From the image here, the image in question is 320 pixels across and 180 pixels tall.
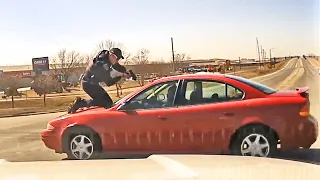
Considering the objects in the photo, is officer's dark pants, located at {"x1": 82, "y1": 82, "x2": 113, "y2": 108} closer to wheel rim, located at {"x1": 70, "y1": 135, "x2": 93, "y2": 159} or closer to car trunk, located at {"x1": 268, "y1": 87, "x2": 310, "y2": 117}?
wheel rim, located at {"x1": 70, "y1": 135, "x2": 93, "y2": 159}

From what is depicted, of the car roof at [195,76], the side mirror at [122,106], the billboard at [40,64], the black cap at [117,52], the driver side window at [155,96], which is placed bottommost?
the side mirror at [122,106]

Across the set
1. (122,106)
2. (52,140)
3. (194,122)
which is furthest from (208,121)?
(52,140)

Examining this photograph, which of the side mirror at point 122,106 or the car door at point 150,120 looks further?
the side mirror at point 122,106

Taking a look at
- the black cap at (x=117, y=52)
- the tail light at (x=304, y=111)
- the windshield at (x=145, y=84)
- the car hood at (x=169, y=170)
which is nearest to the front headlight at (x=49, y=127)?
the windshield at (x=145, y=84)

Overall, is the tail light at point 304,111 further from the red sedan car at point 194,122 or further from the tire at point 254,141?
the tire at point 254,141

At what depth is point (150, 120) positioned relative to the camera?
205 inches

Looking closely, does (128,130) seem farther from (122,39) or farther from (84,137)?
(122,39)

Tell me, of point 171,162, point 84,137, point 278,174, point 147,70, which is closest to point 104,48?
point 147,70

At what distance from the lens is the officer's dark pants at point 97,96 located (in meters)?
5.34

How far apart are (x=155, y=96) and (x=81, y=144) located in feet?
3.08

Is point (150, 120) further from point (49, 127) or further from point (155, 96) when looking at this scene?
point (49, 127)

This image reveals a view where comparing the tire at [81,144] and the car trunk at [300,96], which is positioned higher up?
the car trunk at [300,96]

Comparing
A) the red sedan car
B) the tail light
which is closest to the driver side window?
the red sedan car

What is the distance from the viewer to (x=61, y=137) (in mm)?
5414
